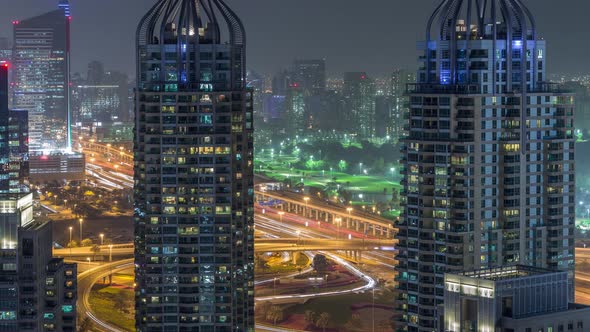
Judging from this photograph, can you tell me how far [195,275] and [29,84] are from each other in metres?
84.5

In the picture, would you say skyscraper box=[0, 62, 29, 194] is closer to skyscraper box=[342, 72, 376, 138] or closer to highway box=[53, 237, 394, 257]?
highway box=[53, 237, 394, 257]

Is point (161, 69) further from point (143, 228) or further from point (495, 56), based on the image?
point (495, 56)

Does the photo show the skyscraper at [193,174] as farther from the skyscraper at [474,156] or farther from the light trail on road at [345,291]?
the light trail on road at [345,291]

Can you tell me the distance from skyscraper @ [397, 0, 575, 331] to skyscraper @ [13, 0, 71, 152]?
81843 millimetres

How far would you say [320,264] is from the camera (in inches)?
2549

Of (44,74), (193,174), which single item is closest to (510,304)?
(193,174)

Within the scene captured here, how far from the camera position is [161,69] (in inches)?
1597

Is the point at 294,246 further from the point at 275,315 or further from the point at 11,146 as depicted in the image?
the point at 11,146

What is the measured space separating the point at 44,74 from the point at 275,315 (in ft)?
232

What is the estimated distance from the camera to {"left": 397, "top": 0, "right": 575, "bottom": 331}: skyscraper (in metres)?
37.4

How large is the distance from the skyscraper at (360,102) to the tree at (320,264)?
151ft

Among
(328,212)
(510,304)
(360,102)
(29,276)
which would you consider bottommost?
(328,212)

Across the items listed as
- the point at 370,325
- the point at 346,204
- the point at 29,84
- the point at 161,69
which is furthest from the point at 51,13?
the point at 161,69

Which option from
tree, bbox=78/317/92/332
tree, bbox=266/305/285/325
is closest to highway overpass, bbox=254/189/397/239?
tree, bbox=266/305/285/325
